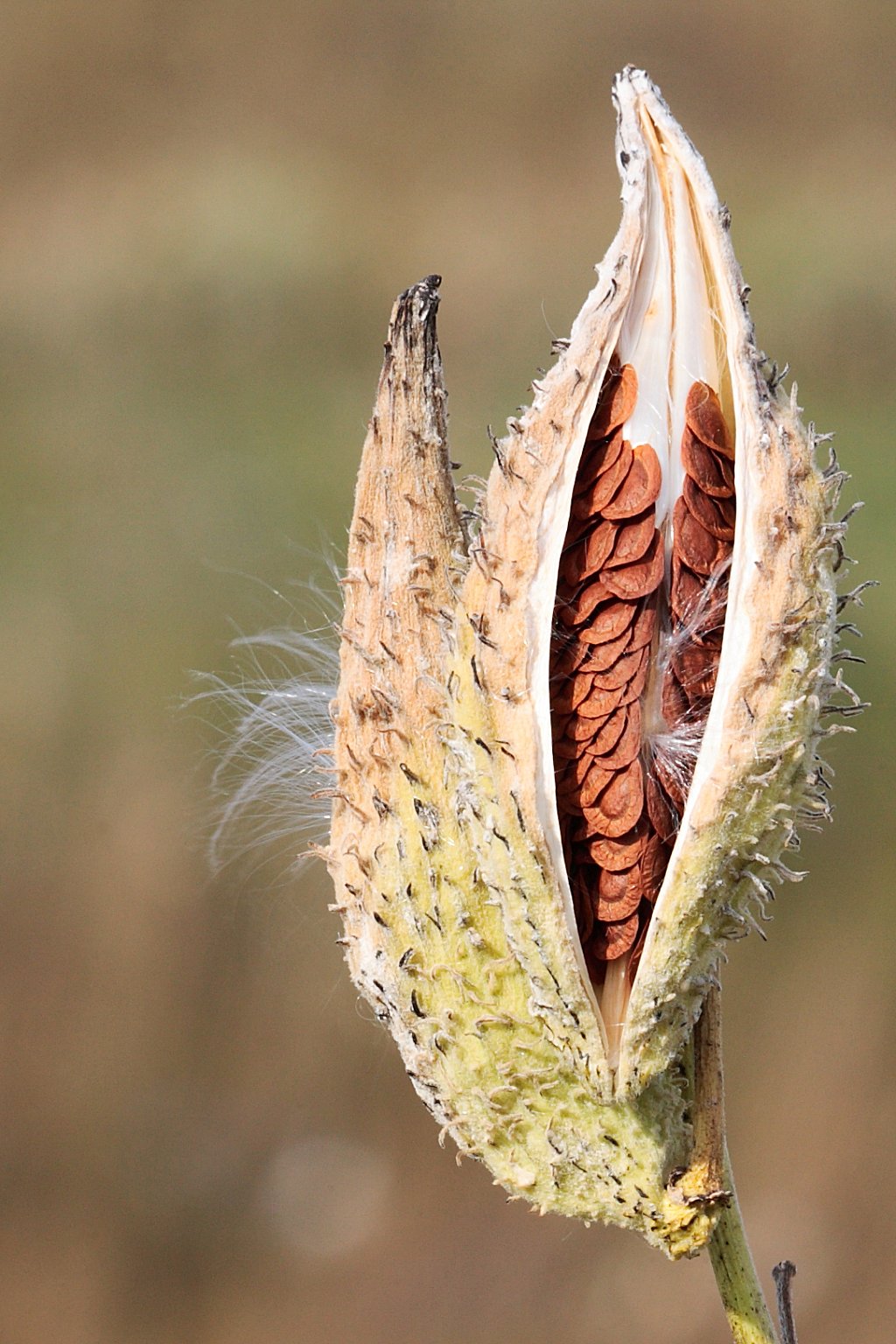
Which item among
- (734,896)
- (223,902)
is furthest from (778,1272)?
(223,902)

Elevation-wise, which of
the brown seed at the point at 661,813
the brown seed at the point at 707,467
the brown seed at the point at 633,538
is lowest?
the brown seed at the point at 661,813

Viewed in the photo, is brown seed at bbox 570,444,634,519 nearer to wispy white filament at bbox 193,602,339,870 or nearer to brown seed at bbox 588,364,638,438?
brown seed at bbox 588,364,638,438

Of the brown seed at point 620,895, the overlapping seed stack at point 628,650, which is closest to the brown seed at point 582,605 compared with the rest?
the overlapping seed stack at point 628,650

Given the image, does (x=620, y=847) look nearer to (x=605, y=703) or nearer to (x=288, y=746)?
(x=605, y=703)

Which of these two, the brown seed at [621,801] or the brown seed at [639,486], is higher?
the brown seed at [639,486]

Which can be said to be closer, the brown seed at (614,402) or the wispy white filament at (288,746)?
the brown seed at (614,402)

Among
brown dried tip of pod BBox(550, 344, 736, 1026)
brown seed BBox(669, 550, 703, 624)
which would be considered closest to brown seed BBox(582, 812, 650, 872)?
brown dried tip of pod BBox(550, 344, 736, 1026)

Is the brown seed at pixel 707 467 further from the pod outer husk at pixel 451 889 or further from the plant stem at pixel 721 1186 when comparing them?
the plant stem at pixel 721 1186
